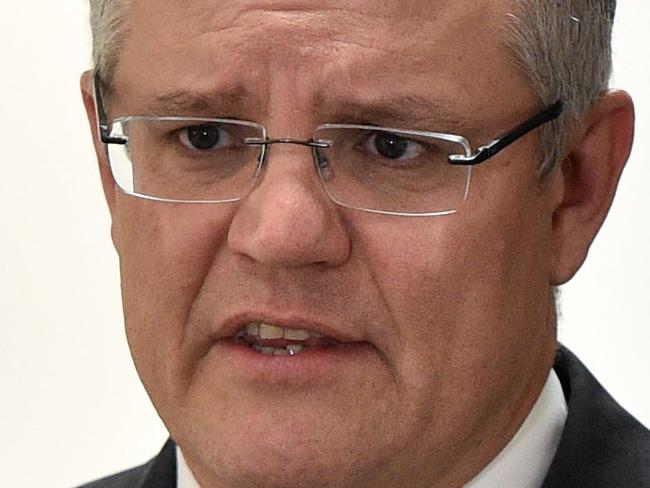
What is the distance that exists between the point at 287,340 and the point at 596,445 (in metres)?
0.51

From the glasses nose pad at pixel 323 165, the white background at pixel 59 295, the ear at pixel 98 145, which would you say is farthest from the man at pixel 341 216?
the white background at pixel 59 295

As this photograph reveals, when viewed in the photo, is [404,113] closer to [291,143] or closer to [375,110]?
[375,110]

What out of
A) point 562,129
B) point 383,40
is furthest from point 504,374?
point 383,40

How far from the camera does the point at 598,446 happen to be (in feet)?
6.48

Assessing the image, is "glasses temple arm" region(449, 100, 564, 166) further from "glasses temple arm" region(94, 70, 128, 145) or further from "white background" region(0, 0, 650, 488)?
"white background" region(0, 0, 650, 488)

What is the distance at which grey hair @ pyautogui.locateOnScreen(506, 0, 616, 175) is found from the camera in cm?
179

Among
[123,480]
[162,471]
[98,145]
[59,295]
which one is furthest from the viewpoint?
[59,295]

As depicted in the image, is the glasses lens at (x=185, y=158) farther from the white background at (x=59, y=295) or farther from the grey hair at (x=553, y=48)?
the white background at (x=59, y=295)

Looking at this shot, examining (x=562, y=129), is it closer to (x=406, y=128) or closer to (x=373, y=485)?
(x=406, y=128)

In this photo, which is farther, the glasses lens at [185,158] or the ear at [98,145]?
the ear at [98,145]

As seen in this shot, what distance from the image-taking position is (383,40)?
171 centimetres

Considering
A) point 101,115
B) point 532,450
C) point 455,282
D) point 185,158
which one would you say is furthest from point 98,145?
point 532,450

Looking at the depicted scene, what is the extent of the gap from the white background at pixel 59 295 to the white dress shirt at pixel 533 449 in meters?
0.80

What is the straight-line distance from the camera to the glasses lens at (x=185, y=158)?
177 cm
